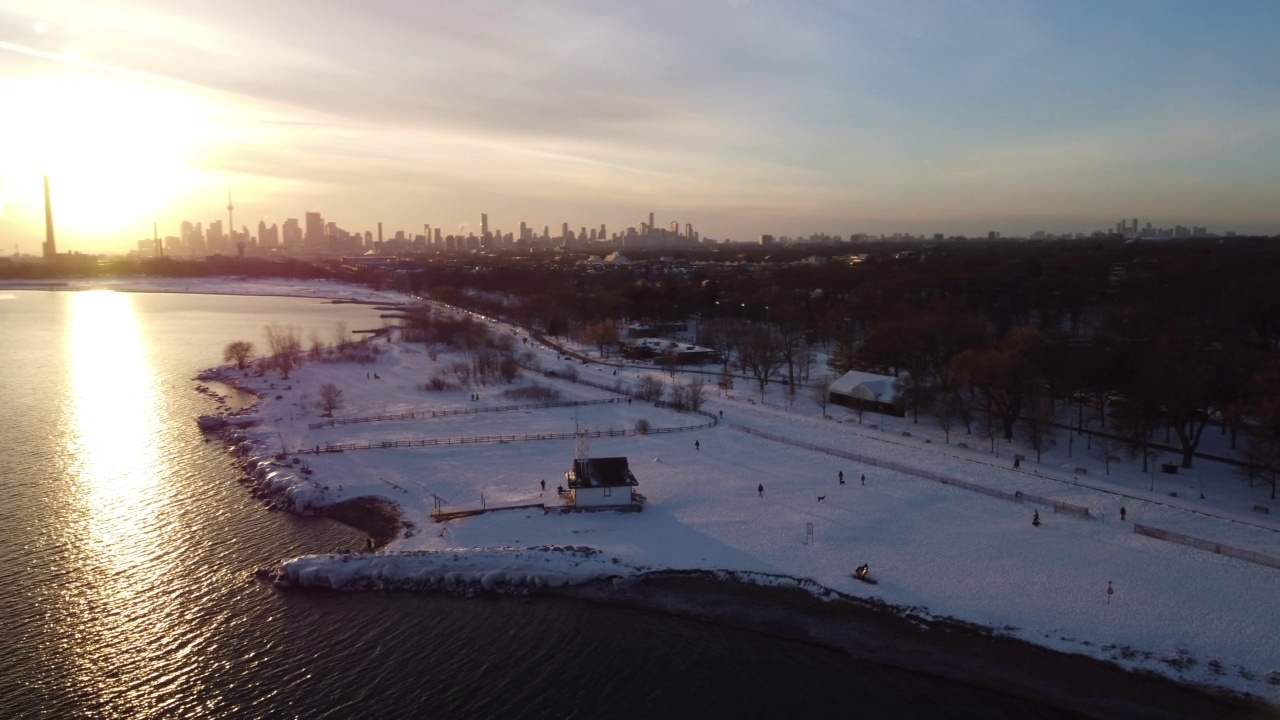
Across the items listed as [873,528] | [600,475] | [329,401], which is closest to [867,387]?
[873,528]

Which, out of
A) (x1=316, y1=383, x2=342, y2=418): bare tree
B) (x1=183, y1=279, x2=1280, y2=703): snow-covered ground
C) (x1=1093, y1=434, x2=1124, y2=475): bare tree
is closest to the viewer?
(x1=183, y1=279, x2=1280, y2=703): snow-covered ground

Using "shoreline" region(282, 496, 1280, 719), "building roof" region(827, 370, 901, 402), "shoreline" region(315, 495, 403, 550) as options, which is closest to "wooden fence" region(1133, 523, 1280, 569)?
"shoreline" region(282, 496, 1280, 719)

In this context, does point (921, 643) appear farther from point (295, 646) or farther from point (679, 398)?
point (679, 398)

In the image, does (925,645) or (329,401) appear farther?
(329,401)

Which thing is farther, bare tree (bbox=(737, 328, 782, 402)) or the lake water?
bare tree (bbox=(737, 328, 782, 402))

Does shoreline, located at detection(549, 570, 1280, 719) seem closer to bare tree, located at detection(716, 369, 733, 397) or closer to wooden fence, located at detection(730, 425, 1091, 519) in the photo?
wooden fence, located at detection(730, 425, 1091, 519)

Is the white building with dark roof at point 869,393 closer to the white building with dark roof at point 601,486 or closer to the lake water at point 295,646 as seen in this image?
the white building with dark roof at point 601,486
